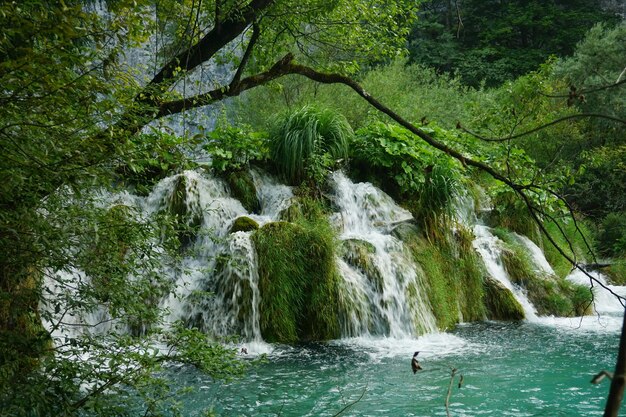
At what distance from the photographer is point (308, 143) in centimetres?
1004

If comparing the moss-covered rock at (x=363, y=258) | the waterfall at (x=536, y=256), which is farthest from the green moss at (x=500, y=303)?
the moss-covered rock at (x=363, y=258)

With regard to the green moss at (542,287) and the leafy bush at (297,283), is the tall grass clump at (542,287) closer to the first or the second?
the green moss at (542,287)

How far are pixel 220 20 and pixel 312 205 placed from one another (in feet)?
15.8

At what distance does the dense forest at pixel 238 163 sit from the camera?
264cm

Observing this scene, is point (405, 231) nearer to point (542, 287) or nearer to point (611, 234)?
point (542, 287)

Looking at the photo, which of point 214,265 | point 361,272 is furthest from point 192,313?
point 361,272

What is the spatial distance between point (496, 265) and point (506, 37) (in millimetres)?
21960

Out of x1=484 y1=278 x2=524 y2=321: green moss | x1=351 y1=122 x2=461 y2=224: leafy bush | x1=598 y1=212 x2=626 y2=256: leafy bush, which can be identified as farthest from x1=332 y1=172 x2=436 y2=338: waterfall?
x1=598 y1=212 x2=626 y2=256: leafy bush

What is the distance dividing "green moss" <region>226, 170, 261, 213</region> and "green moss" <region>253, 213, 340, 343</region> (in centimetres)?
156

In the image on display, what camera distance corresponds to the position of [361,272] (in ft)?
27.9

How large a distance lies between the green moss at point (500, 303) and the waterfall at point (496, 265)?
5.4 inches

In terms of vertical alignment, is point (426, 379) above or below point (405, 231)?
below

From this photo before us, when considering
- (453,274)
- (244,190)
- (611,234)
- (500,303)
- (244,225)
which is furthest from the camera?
(611,234)

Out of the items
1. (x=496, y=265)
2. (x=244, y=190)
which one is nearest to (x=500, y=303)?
(x=496, y=265)
